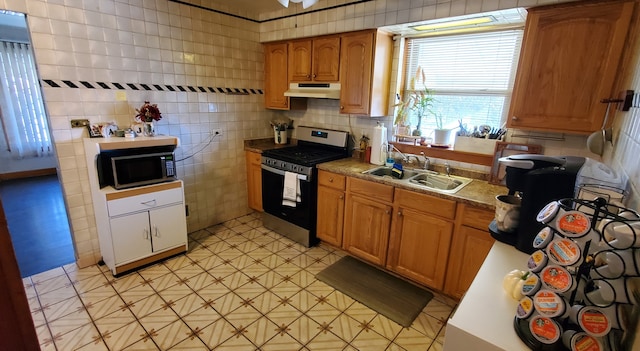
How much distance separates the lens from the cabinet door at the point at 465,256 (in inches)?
81.3

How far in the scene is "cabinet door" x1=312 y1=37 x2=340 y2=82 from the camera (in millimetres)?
2951

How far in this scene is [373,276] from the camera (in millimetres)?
2658

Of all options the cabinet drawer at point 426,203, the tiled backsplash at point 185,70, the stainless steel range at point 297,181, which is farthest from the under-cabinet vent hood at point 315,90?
the cabinet drawer at point 426,203

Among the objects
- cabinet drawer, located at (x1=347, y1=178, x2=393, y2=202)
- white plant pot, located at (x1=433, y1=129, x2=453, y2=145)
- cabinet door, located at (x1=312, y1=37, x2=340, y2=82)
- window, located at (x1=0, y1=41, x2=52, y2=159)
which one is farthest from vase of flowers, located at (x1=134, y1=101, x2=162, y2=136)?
window, located at (x1=0, y1=41, x2=52, y2=159)

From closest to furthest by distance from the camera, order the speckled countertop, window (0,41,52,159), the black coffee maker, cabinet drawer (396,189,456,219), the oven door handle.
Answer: the black coffee maker < the speckled countertop < cabinet drawer (396,189,456,219) < the oven door handle < window (0,41,52,159)

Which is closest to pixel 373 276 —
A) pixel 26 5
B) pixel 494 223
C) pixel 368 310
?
pixel 368 310

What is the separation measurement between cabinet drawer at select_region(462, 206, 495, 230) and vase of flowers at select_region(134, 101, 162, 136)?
2.72 metres

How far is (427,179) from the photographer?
2711 millimetres

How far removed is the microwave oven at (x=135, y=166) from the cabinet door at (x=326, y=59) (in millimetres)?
1632

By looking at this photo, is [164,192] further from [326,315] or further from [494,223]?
[494,223]

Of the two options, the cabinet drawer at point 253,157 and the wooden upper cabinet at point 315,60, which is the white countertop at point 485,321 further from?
the cabinet drawer at point 253,157

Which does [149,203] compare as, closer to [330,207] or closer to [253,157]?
[253,157]

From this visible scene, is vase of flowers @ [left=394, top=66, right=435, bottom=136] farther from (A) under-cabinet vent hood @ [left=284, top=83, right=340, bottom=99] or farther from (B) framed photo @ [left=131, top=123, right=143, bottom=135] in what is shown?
(B) framed photo @ [left=131, top=123, right=143, bottom=135]

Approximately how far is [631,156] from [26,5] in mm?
3641
